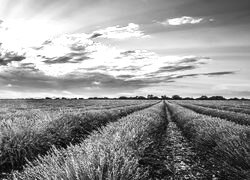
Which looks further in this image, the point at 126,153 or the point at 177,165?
the point at 177,165

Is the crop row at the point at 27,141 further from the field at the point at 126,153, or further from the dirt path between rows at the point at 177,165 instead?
the dirt path between rows at the point at 177,165

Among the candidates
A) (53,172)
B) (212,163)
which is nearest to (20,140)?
(53,172)

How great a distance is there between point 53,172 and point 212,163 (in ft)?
15.7

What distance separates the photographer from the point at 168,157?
719 centimetres

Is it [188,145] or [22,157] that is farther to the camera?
[188,145]

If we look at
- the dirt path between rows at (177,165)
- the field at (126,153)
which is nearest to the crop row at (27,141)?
the field at (126,153)

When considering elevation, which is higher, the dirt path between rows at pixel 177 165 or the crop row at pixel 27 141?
the crop row at pixel 27 141

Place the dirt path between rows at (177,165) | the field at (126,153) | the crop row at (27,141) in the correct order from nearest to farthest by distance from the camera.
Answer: the field at (126,153) < the dirt path between rows at (177,165) < the crop row at (27,141)

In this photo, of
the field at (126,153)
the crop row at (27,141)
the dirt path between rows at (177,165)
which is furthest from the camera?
the crop row at (27,141)

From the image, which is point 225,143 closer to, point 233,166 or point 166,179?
point 233,166

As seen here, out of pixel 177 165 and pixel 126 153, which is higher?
pixel 126 153

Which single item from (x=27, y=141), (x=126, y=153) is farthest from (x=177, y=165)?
(x=27, y=141)

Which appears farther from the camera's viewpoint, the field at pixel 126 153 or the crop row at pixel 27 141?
the crop row at pixel 27 141

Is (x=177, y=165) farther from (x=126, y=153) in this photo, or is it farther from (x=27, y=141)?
(x=27, y=141)
